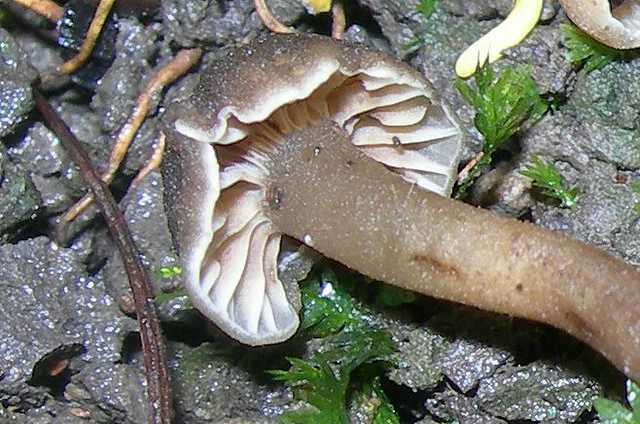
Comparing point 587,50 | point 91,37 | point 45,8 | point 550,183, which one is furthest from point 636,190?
point 45,8

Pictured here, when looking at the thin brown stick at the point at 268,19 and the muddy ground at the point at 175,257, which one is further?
the thin brown stick at the point at 268,19

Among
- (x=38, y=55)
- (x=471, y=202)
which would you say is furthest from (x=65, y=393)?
(x=471, y=202)

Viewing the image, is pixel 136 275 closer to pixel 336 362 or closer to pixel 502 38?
pixel 336 362

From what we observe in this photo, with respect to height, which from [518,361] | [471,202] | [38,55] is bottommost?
[518,361]

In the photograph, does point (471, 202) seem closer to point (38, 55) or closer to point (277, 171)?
point (277, 171)

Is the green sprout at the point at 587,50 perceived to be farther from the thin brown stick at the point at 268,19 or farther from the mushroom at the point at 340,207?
the thin brown stick at the point at 268,19

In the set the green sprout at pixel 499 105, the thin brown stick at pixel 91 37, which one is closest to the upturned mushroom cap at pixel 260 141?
the green sprout at pixel 499 105
